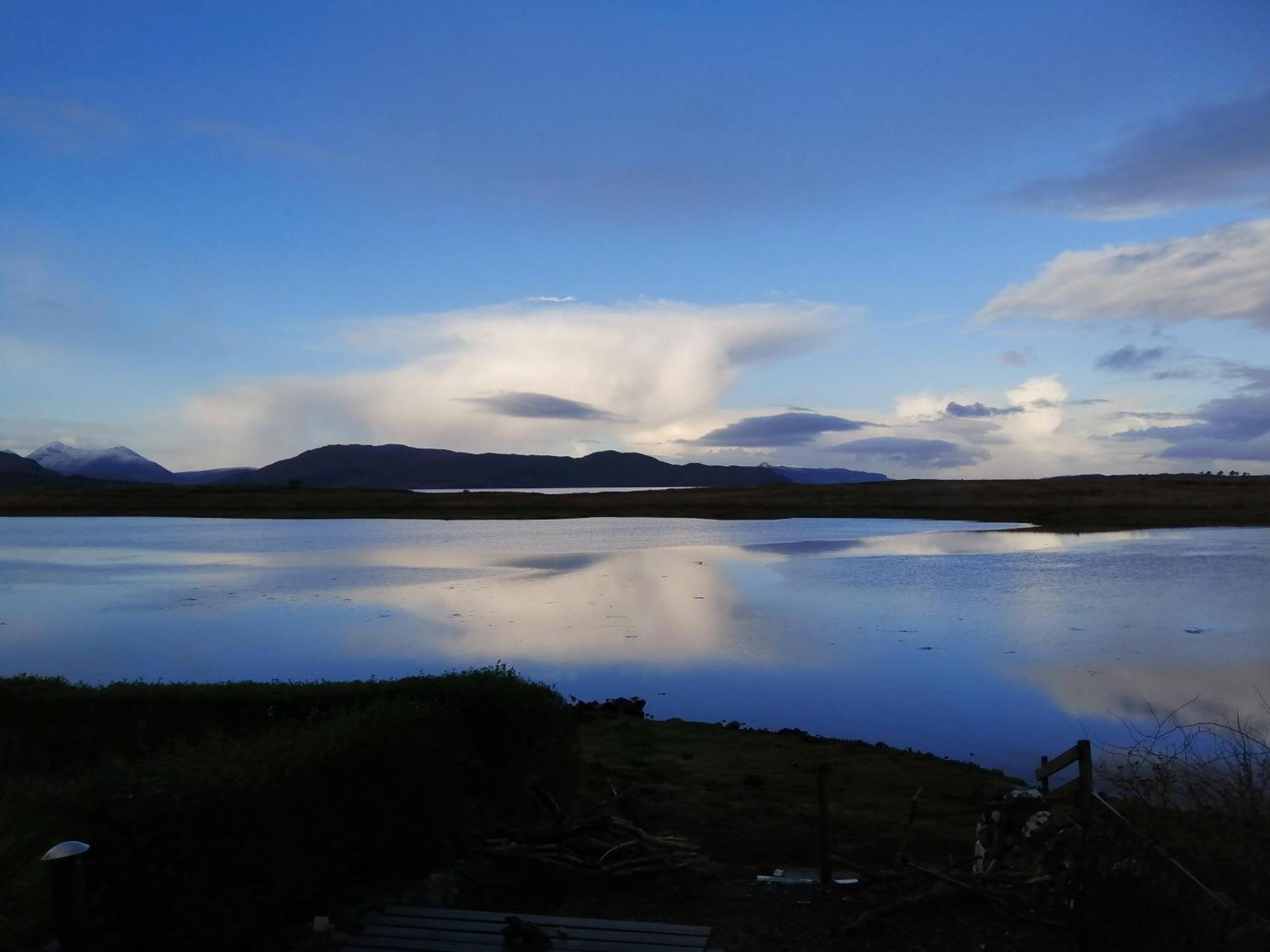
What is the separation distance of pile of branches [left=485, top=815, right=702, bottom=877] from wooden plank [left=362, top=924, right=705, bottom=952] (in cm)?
157

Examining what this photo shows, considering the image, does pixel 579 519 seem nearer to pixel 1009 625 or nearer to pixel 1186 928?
pixel 1009 625

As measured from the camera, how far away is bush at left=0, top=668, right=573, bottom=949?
5.08 meters

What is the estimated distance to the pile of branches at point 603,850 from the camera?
23.8 feet

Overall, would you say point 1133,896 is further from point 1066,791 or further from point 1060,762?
point 1066,791

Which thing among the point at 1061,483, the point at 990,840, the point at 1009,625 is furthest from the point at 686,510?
the point at 990,840

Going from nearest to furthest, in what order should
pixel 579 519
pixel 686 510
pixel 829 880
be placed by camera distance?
pixel 829 880
pixel 579 519
pixel 686 510

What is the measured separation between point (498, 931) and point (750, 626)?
605 inches

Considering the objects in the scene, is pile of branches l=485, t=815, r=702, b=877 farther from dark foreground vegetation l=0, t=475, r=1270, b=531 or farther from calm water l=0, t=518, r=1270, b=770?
dark foreground vegetation l=0, t=475, r=1270, b=531

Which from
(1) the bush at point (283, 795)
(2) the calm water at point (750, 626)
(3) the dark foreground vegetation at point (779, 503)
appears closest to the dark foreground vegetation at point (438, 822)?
(1) the bush at point (283, 795)

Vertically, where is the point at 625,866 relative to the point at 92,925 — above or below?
below

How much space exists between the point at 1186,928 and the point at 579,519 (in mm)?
70922

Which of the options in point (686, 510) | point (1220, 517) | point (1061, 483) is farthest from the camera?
point (1061, 483)

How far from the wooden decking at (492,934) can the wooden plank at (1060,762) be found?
9.23 ft

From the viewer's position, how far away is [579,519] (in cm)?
7594
